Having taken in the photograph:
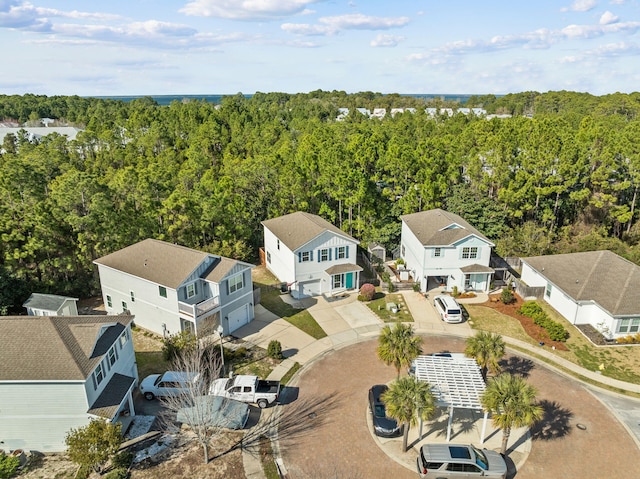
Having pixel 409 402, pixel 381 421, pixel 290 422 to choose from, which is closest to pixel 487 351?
pixel 409 402

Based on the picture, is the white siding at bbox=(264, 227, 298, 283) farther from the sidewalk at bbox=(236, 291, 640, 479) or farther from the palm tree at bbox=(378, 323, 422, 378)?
the palm tree at bbox=(378, 323, 422, 378)

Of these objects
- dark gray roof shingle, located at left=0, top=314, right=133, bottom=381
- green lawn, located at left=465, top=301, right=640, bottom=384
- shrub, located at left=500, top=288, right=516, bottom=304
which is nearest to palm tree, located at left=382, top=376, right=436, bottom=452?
dark gray roof shingle, located at left=0, top=314, right=133, bottom=381

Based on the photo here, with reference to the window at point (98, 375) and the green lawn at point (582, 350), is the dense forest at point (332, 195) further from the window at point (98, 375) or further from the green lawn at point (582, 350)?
the window at point (98, 375)

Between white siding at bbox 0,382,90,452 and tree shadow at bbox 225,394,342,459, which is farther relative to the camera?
tree shadow at bbox 225,394,342,459

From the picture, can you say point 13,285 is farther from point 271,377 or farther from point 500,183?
point 500,183

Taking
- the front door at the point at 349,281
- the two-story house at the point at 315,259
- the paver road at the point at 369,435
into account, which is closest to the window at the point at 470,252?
the two-story house at the point at 315,259

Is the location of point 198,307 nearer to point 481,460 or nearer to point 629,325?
point 481,460

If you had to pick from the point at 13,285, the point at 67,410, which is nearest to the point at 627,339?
the point at 67,410
